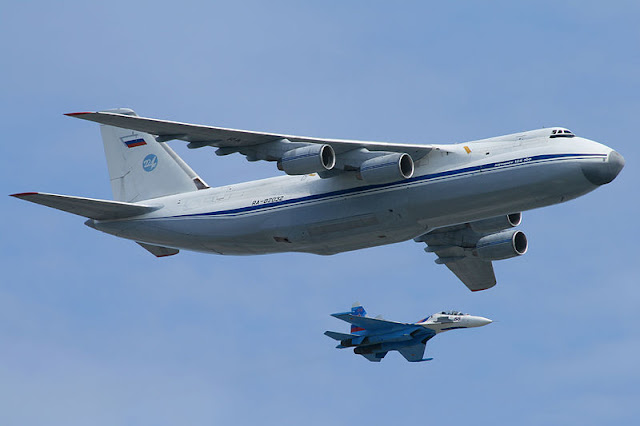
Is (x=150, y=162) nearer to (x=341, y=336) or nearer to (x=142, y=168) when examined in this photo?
(x=142, y=168)

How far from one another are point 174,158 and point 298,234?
7.09 m

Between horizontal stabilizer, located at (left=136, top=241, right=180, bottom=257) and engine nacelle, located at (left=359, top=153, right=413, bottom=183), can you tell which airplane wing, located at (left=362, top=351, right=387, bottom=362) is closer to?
horizontal stabilizer, located at (left=136, top=241, right=180, bottom=257)

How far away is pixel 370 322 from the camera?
43062mm

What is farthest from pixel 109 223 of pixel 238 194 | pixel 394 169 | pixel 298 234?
pixel 394 169

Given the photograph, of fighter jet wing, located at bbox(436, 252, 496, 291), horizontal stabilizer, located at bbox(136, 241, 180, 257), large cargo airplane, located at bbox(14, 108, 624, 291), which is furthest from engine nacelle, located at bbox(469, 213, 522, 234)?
horizontal stabilizer, located at bbox(136, 241, 180, 257)

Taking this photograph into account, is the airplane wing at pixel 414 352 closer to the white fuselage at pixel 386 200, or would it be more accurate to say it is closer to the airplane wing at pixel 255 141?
the white fuselage at pixel 386 200

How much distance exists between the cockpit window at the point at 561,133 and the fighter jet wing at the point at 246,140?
325cm

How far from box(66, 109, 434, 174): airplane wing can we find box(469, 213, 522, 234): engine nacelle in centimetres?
405

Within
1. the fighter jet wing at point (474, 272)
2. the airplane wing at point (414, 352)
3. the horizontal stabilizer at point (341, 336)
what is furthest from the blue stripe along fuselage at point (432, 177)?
the airplane wing at point (414, 352)

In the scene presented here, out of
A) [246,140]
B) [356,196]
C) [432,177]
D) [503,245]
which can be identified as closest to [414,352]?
[503,245]

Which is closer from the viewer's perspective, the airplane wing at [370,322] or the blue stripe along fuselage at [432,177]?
the blue stripe along fuselage at [432,177]

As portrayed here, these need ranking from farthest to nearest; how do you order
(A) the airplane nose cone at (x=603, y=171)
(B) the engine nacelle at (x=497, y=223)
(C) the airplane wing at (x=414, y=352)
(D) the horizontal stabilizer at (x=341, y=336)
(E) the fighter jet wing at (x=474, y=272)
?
(C) the airplane wing at (x=414, y=352) → (D) the horizontal stabilizer at (x=341, y=336) → (E) the fighter jet wing at (x=474, y=272) → (B) the engine nacelle at (x=497, y=223) → (A) the airplane nose cone at (x=603, y=171)

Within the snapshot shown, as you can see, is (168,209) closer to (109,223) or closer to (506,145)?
(109,223)

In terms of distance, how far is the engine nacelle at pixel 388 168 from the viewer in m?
29.4
